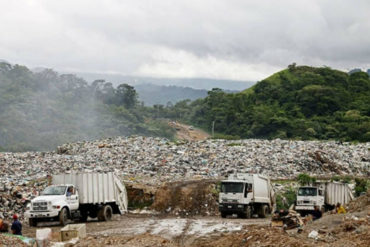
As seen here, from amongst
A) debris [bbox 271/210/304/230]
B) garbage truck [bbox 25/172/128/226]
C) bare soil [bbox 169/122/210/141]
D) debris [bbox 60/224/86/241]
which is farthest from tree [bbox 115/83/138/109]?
debris [bbox 60/224/86/241]

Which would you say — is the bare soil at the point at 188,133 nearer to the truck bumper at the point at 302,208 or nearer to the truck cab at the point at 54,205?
the truck bumper at the point at 302,208

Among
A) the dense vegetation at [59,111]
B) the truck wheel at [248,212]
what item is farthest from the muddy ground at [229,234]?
the dense vegetation at [59,111]

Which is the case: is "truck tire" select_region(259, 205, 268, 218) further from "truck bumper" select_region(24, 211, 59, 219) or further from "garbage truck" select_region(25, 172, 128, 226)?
"truck bumper" select_region(24, 211, 59, 219)

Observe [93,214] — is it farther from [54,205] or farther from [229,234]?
[229,234]

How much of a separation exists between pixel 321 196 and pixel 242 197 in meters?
4.19

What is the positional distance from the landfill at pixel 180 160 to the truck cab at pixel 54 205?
8.05 m

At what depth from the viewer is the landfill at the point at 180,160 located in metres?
32.9

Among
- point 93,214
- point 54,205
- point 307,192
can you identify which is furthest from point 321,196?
point 54,205

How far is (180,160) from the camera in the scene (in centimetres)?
3631

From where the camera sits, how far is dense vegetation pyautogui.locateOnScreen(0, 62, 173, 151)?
69.2 metres

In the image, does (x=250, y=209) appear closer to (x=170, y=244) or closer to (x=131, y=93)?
(x=170, y=244)

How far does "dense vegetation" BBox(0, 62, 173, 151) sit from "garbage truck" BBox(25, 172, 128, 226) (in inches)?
1715

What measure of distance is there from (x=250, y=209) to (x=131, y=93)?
73347 mm

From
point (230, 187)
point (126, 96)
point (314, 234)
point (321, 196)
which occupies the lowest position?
point (321, 196)
